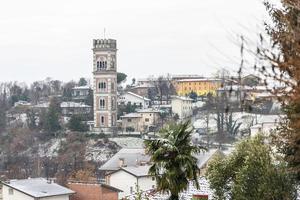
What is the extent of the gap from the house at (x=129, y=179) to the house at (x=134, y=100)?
77206 millimetres

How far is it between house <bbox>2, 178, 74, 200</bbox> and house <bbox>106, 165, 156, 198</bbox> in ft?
19.8

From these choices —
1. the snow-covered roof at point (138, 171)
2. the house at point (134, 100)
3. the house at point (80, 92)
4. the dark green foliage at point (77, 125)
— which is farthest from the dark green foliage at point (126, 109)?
the snow-covered roof at point (138, 171)

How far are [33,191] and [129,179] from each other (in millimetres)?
9287

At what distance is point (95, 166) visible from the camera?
71750 mm

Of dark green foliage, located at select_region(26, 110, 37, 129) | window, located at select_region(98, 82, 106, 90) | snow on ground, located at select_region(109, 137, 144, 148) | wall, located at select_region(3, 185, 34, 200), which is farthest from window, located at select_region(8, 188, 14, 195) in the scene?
dark green foliage, located at select_region(26, 110, 37, 129)

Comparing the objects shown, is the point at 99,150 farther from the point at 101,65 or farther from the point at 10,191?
the point at 10,191

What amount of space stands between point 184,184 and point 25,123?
89313mm

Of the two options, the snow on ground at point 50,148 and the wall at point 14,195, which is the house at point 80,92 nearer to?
the snow on ground at point 50,148

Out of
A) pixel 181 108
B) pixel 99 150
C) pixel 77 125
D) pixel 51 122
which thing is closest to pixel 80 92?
pixel 181 108

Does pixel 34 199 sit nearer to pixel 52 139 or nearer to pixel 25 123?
pixel 52 139

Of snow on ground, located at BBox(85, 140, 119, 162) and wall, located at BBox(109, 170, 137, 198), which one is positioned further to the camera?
snow on ground, located at BBox(85, 140, 119, 162)

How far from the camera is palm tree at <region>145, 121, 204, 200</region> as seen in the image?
715 inches

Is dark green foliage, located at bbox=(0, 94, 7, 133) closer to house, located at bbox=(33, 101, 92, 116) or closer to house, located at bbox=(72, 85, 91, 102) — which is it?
house, located at bbox=(33, 101, 92, 116)

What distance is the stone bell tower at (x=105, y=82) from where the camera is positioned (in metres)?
97.0
